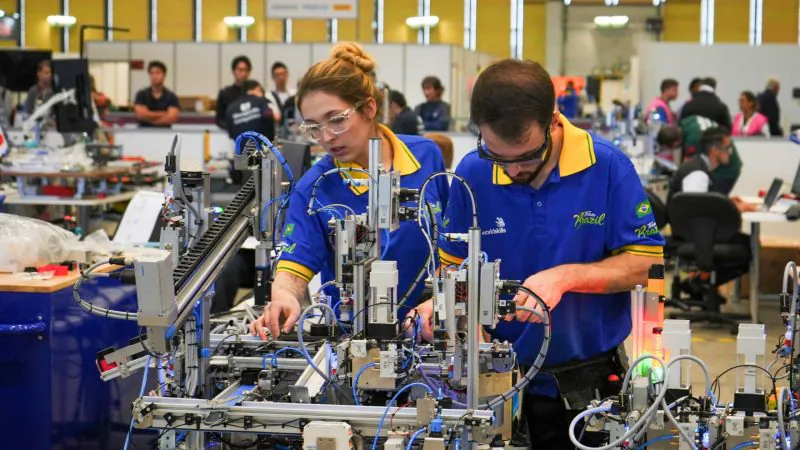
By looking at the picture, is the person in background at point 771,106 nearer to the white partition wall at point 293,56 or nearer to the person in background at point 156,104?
the white partition wall at point 293,56

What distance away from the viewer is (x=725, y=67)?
535 inches

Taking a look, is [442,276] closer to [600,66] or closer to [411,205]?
[411,205]

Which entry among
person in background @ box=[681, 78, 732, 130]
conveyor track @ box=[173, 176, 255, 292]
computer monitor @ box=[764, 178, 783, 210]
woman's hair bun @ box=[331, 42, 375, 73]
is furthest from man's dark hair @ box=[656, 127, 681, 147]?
conveyor track @ box=[173, 176, 255, 292]

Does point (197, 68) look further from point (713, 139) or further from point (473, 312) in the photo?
point (473, 312)

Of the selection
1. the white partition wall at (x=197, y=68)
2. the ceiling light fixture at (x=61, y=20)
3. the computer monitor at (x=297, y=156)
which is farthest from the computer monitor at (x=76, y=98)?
the ceiling light fixture at (x=61, y=20)

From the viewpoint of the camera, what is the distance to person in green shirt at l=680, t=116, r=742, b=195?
26.5ft

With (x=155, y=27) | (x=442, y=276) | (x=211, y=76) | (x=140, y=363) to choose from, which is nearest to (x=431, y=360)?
(x=442, y=276)

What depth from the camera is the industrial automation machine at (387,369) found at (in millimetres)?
1911

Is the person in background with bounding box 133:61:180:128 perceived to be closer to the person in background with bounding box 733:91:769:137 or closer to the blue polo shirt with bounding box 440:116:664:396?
the person in background with bounding box 733:91:769:137

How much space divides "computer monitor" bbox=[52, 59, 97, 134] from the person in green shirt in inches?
173

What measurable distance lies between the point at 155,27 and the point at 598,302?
16.8m

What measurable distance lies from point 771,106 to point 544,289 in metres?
11.5

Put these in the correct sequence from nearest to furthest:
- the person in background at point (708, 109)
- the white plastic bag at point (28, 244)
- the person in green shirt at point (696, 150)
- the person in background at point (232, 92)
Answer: the white plastic bag at point (28, 244) → the person in green shirt at point (696, 150) → the person in background at point (232, 92) → the person in background at point (708, 109)

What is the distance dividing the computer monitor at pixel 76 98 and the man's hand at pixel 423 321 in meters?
5.84
